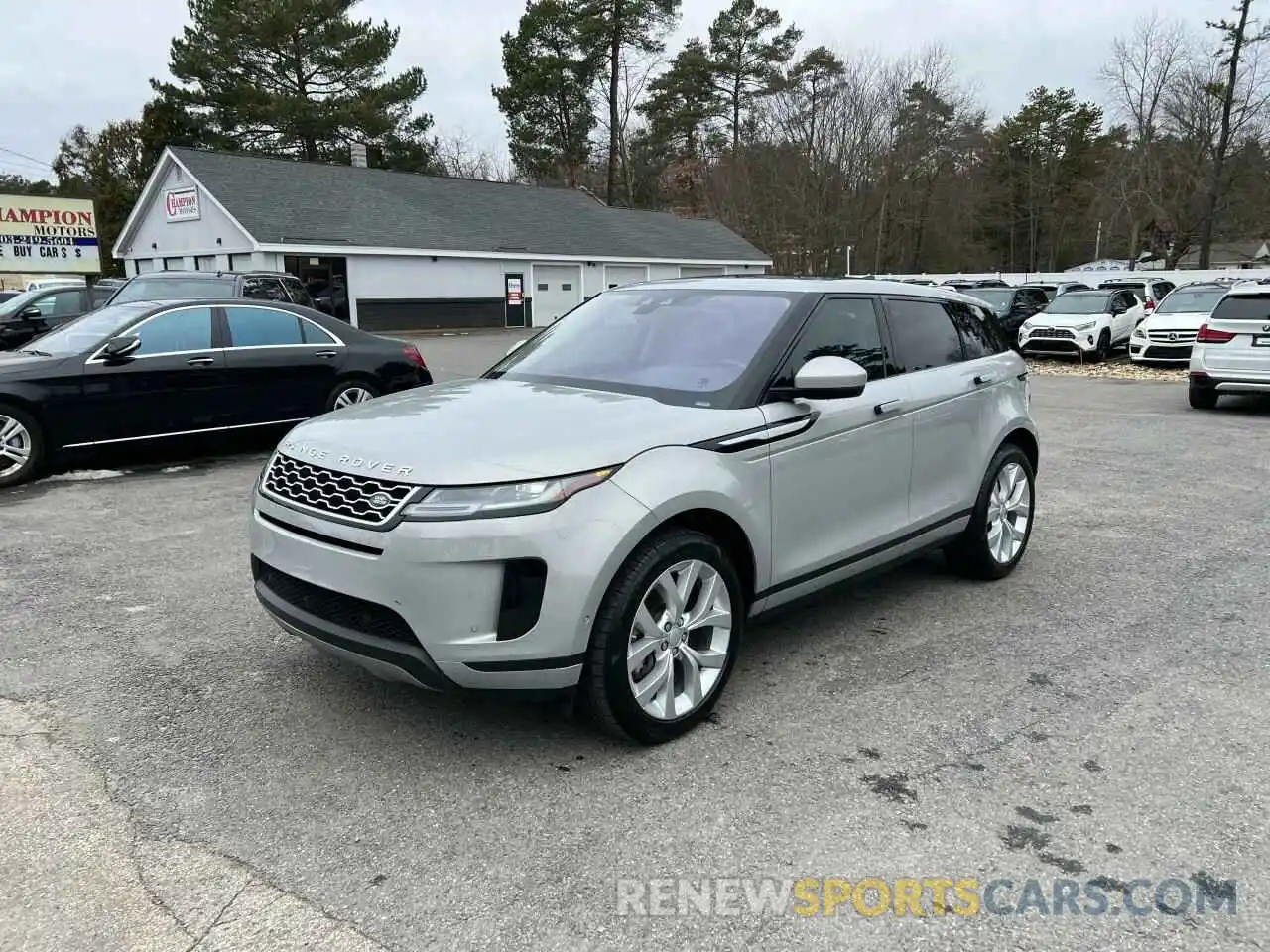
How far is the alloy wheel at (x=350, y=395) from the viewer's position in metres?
9.41

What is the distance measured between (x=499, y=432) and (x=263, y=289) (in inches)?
499

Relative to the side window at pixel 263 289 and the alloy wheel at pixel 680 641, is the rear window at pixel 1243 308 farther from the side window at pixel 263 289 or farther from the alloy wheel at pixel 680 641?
the side window at pixel 263 289

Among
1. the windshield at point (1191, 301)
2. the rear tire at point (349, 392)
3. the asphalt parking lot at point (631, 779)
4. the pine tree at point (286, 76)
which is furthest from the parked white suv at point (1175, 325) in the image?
the pine tree at point (286, 76)

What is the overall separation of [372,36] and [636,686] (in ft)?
150

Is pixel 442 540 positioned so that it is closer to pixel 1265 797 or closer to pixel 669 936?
pixel 669 936

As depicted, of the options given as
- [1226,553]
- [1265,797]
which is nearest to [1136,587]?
[1226,553]

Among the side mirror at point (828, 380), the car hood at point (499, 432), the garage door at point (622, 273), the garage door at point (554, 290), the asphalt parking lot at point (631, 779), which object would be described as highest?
the garage door at point (622, 273)

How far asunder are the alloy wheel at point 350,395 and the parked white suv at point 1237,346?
34.6 feet

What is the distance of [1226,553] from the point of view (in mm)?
5766

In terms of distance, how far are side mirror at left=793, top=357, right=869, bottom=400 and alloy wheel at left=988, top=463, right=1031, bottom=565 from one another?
1.85 meters

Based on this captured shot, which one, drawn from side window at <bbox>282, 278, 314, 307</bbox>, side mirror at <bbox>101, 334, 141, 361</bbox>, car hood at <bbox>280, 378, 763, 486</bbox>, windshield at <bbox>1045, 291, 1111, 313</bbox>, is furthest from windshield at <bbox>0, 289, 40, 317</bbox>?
windshield at <bbox>1045, 291, 1111, 313</bbox>

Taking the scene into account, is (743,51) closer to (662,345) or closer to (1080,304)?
(1080,304)

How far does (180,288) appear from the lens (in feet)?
44.3

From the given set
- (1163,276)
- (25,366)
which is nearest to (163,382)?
(25,366)
